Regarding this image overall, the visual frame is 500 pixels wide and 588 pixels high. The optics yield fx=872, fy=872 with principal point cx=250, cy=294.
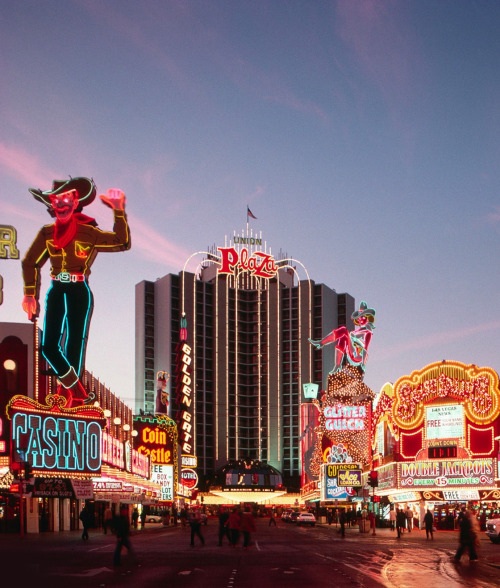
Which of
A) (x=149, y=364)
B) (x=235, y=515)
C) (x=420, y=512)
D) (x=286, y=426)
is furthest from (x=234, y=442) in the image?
(x=235, y=515)

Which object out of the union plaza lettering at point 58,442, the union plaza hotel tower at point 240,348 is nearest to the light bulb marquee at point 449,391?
the union plaza lettering at point 58,442

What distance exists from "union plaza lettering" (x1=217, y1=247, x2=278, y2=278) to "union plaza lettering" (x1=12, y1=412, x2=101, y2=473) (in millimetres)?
102272

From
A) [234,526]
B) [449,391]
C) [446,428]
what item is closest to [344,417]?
[446,428]

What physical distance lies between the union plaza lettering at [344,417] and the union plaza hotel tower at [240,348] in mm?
78677

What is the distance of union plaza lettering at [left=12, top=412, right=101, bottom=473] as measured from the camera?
5047 cm

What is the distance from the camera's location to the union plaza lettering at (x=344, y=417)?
2970 inches

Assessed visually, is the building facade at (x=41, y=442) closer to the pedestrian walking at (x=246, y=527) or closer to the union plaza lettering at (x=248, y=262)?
the pedestrian walking at (x=246, y=527)

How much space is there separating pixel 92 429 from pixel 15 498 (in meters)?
6.51

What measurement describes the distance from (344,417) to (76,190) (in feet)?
99.1

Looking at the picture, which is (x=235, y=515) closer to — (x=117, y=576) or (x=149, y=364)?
(x=117, y=576)

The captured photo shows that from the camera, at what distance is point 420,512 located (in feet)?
200

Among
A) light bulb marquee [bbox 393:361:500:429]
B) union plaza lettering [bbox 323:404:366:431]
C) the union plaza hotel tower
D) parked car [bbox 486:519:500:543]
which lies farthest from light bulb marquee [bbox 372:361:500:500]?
the union plaza hotel tower

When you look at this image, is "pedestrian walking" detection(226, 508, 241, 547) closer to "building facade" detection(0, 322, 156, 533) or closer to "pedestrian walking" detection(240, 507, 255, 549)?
"pedestrian walking" detection(240, 507, 255, 549)

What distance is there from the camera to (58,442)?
2078 inches
